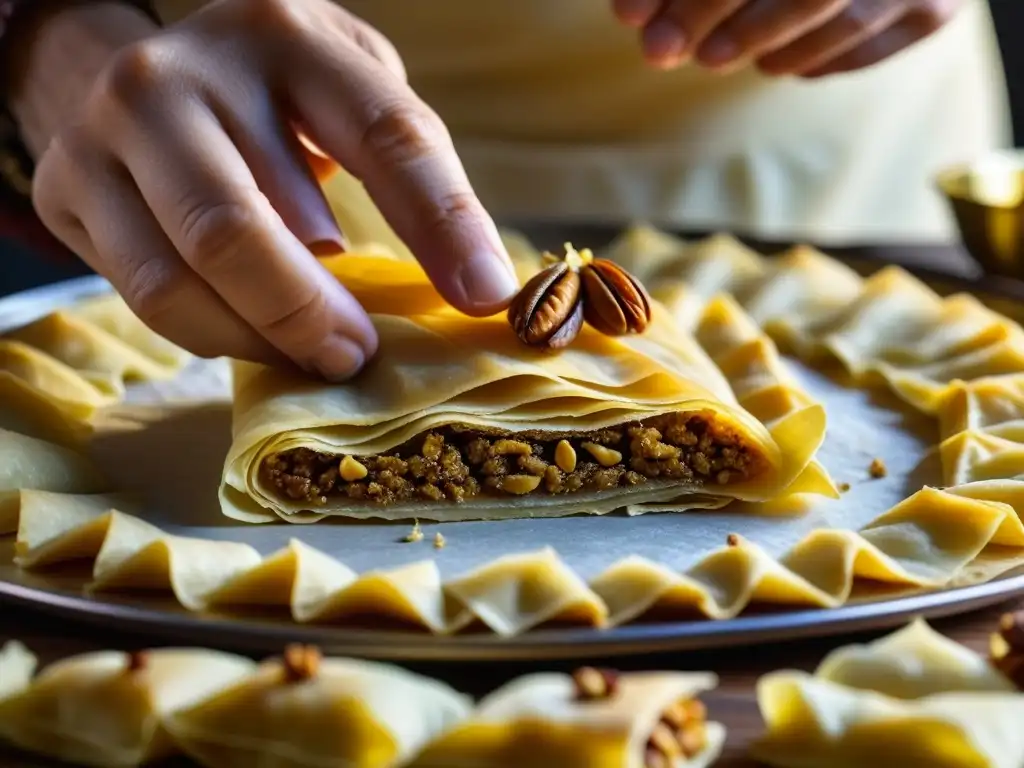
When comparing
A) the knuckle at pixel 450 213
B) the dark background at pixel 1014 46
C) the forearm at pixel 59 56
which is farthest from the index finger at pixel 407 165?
the dark background at pixel 1014 46

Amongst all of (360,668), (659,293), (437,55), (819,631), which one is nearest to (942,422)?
(659,293)

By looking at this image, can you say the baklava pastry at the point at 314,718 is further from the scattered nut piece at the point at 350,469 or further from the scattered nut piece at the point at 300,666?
the scattered nut piece at the point at 350,469

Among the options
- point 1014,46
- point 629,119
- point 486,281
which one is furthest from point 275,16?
point 1014,46

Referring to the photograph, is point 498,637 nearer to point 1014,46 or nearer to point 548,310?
point 548,310

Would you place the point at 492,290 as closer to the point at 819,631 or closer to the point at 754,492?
the point at 754,492

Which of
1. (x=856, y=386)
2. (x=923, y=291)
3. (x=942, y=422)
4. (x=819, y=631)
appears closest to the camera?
(x=819, y=631)
